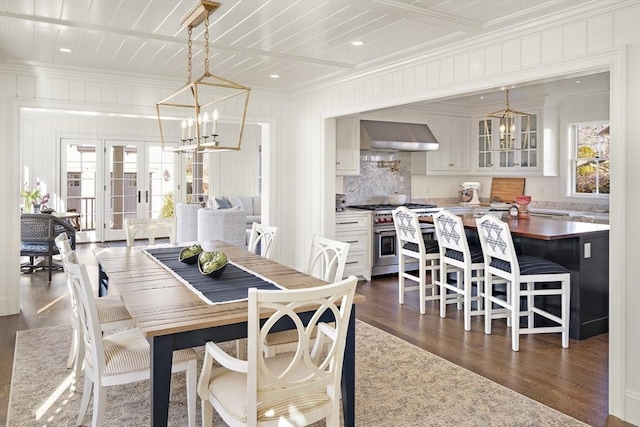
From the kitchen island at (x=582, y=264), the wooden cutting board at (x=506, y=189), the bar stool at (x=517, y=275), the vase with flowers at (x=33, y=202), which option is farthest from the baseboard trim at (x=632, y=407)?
the vase with flowers at (x=33, y=202)

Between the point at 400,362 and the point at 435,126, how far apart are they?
4872mm

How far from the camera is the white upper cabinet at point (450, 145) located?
7.56 metres

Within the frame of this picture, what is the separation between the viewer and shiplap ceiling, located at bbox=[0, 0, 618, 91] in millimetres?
3176

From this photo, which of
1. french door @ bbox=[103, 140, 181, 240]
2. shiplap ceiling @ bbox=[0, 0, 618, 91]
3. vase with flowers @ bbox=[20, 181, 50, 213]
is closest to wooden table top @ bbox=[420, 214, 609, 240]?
shiplap ceiling @ bbox=[0, 0, 618, 91]

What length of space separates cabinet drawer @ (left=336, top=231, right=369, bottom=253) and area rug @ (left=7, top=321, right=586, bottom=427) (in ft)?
8.50

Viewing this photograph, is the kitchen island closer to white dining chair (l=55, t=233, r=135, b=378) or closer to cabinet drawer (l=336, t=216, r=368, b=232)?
cabinet drawer (l=336, t=216, r=368, b=232)

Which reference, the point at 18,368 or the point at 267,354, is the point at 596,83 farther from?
the point at 18,368

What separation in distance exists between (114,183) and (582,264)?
8.80 meters

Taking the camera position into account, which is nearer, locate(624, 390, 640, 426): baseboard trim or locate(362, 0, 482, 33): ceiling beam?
locate(624, 390, 640, 426): baseboard trim

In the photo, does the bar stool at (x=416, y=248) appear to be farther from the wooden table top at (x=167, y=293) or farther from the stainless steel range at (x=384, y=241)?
the wooden table top at (x=167, y=293)

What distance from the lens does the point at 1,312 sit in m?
4.71

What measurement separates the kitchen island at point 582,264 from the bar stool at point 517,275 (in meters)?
0.14

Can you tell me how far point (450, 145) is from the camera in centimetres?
775

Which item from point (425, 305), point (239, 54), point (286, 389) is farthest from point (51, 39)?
point (425, 305)
